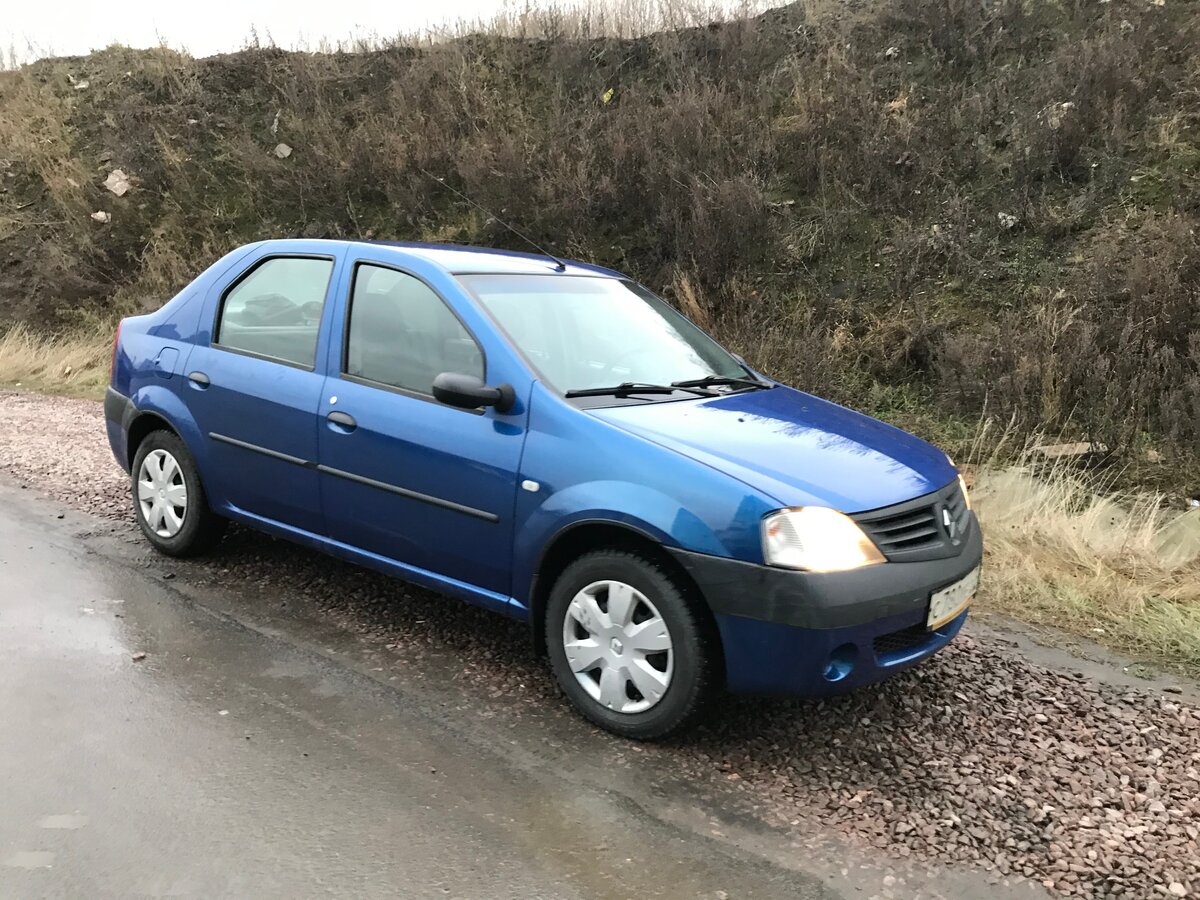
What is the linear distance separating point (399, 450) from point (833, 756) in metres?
2.06

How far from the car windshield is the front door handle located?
774mm

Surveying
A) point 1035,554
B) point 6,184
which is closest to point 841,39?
point 1035,554

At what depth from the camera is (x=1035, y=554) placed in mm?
5133

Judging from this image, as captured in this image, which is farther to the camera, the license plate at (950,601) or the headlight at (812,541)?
the license plate at (950,601)

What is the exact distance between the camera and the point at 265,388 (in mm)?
4293

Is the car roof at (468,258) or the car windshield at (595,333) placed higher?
the car roof at (468,258)

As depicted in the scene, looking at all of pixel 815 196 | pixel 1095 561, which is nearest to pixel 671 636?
pixel 1095 561

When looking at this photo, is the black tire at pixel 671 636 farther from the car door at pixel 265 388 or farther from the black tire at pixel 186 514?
the black tire at pixel 186 514

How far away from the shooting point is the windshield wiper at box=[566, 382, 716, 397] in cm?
362

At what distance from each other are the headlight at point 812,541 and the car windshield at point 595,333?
1.08 meters

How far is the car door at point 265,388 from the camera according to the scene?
13.7ft

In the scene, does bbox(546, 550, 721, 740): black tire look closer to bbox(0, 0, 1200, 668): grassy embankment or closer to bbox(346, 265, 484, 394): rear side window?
bbox(346, 265, 484, 394): rear side window

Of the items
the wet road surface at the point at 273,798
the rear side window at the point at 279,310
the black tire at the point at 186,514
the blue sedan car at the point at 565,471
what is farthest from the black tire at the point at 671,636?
the black tire at the point at 186,514

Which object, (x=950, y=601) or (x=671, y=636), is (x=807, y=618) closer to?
(x=671, y=636)
